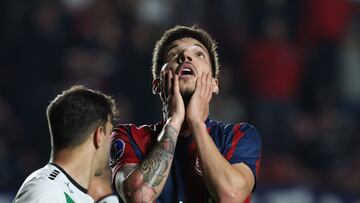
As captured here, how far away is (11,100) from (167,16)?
84.2 inches

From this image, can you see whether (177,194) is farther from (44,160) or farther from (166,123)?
(44,160)

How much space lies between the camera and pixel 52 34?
361 inches

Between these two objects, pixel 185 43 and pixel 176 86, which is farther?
pixel 185 43

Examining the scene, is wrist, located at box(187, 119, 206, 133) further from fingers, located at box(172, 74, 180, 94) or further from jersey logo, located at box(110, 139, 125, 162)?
jersey logo, located at box(110, 139, 125, 162)

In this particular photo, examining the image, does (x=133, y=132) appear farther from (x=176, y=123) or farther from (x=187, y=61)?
(x=187, y=61)

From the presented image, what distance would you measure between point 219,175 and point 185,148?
0.41 m

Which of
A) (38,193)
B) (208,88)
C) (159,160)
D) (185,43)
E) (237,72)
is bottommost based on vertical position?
(38,193)

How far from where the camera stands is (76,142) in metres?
4.40

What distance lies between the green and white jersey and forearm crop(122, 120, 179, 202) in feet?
0.78

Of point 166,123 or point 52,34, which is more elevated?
point 52,34

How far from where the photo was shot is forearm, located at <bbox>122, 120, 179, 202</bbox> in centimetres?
442

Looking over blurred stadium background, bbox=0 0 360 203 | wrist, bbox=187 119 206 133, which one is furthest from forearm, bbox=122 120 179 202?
blurred stadium background, bbox=0 0 360 203

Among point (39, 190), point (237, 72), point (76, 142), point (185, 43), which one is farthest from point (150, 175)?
point (237, 72)

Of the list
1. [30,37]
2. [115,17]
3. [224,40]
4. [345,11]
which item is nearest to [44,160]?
[30,37]
